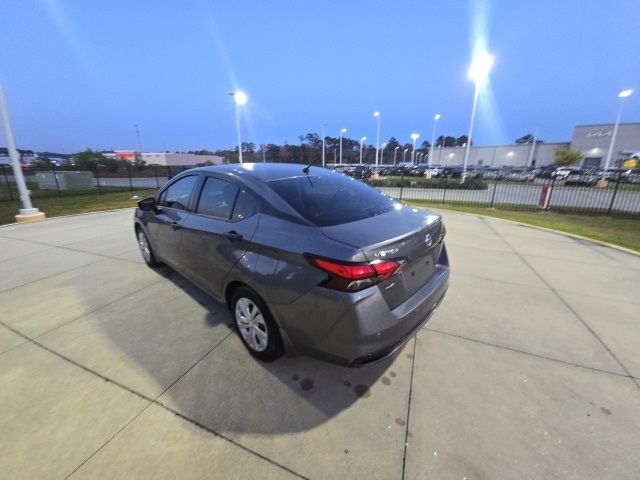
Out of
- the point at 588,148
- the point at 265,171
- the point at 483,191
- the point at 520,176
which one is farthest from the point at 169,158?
the point at 588,148

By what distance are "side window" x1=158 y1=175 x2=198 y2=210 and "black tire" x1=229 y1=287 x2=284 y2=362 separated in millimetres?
1413

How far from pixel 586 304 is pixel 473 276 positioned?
1.28 metres

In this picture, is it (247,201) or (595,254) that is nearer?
(247,201)

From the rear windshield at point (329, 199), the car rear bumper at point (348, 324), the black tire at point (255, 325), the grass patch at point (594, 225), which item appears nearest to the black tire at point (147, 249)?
the black tire at point (255, 325)

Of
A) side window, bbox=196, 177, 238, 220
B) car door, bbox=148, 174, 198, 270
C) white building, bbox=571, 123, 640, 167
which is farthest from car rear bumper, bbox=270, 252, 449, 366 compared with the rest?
white building, bbox=571, 123, 640, 167

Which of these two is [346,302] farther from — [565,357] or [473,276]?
[473,276]

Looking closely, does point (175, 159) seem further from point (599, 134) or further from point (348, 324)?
point (599, 134)

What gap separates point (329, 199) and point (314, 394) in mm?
1591

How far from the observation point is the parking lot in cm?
184

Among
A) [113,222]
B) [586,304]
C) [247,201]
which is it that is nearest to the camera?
[247,201]

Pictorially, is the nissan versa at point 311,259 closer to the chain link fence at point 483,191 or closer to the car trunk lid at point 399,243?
the car trunk lid at point 399,243

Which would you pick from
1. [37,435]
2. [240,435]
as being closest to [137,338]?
[37,435]

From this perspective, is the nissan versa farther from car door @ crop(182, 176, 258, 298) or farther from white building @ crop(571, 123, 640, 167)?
white building @ crop(571, 123, 640, 167)

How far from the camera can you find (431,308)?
2475 millimetres
